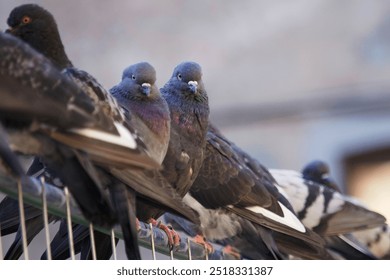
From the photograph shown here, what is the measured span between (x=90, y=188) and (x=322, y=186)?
205 centimetres

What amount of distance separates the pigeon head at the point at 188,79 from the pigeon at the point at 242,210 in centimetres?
36

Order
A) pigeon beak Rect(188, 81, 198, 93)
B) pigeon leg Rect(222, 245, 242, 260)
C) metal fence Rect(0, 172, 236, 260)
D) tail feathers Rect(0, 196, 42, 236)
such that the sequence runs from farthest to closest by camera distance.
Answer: pigeon leg Rect(222, 245, 242, 260), pigeon beak Rect(188, 81, 198, 93), tail feathers Rect(0, 196, 42, 236), metal fence Rect(0, 172, 236, 260)

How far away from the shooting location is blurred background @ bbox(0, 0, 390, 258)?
3.69 metres

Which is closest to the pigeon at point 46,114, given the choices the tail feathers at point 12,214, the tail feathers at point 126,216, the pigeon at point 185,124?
the tail feathers at point 126,216

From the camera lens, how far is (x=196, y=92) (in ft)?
9.11

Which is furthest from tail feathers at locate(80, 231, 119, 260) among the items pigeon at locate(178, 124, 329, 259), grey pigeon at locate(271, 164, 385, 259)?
grey pigeon at locate(271, 164, 385, 259)

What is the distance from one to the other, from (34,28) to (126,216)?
0.52m

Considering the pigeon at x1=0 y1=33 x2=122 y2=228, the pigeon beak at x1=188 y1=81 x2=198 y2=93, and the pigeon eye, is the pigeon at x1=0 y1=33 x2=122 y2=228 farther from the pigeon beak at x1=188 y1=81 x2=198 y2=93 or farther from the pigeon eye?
the pigeon beak at x1=188 y1=81 x2=198 y2=93

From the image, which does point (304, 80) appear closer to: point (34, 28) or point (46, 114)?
point (34, 28)

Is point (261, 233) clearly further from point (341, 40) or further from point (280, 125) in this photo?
point (341, 40)

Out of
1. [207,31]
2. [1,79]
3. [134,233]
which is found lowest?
[134,233]

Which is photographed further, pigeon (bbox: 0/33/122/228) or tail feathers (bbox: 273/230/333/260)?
tail feathers (bbox: 273/230/333/260)

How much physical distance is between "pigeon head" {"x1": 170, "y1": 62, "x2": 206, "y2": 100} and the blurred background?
2.46ft

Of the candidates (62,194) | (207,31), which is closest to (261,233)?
(207,31)
